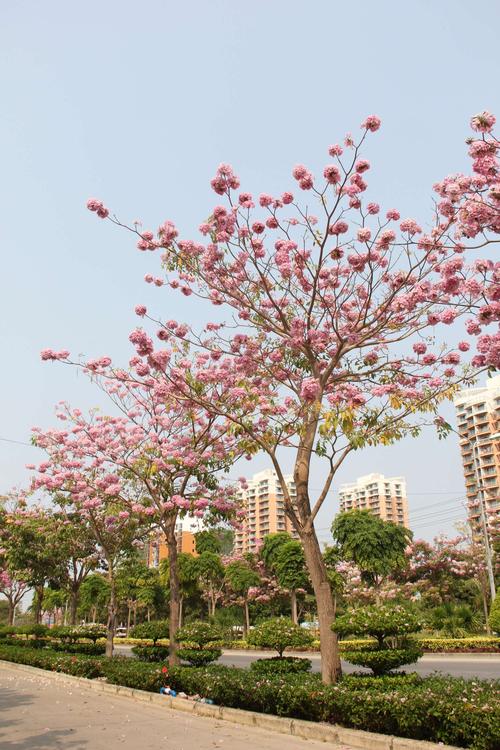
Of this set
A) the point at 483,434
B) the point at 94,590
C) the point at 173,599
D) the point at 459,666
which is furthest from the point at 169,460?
the point at 483,434

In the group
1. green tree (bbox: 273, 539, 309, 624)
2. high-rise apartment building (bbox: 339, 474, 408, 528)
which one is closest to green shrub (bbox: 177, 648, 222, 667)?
green tree (bbox: 273, 539, 309, 624)

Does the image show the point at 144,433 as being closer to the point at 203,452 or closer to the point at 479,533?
the point at 203,452

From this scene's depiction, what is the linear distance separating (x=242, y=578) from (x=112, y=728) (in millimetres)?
35774

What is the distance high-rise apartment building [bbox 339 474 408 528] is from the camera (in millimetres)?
Result: 134125

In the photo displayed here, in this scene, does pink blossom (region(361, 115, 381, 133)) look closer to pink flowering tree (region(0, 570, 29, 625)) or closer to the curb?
the curb

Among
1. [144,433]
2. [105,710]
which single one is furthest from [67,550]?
[105,710]

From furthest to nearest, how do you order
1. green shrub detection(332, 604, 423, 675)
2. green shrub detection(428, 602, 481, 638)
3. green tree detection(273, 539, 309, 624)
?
green tree detection(273, 539, 309, 624) → green shrub detection(428, 602, 481, 638) → green shrub detection(332, 604, 423, 675)

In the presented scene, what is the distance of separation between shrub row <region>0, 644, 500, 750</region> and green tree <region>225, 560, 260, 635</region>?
104ft

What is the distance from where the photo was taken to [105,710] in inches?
398

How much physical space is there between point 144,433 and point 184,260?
6.80 metres

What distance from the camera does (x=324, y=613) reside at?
9.02 m

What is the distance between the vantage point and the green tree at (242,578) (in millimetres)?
42656

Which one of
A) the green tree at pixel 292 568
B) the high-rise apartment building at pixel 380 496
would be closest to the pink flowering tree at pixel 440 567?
the green tree at pixel 292 568

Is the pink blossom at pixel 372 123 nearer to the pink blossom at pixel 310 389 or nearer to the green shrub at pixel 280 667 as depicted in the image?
the pink blossom at pixel 310 389
